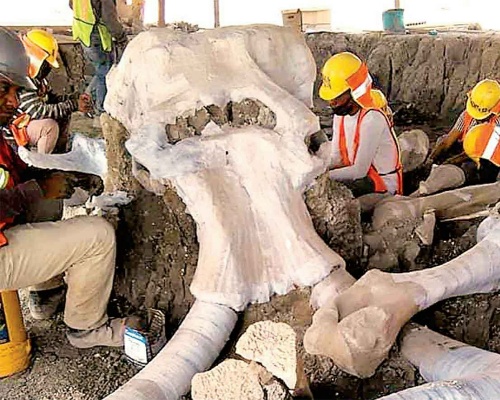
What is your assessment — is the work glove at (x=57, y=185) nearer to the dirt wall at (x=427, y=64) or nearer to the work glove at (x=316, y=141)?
the work glove at (x=316, y=141)

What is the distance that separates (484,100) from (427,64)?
332 cm

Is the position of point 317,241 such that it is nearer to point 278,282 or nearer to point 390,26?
point 278,282

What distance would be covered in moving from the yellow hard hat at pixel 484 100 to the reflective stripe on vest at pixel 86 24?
3621 mm

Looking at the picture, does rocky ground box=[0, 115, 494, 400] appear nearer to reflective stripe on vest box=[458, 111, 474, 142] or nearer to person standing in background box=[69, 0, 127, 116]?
reflective stripe on vest box=[458, 111, 474, 142]

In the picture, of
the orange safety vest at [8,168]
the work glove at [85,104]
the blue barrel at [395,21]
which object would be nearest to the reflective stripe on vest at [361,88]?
the orange safety vest at [8,168]

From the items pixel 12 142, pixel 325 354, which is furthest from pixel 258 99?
pixel 12 142

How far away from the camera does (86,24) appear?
7.12m

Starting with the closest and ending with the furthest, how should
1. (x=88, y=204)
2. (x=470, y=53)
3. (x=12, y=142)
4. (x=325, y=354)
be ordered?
1. (x=325, y=354)
2. (x=88, y=204)
3. (x=12, y=142)
4. (x=470, y=53)

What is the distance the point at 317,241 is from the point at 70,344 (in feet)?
4.53

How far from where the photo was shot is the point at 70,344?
3541 mm

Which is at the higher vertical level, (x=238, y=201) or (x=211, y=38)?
(x=211, y=38)

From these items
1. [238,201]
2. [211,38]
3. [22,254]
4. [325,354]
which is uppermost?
[211,38]

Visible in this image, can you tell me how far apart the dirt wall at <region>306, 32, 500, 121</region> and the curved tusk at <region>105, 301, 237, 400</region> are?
578 centimetres

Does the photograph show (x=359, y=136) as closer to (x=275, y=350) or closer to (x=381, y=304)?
(x=381, y=304)
